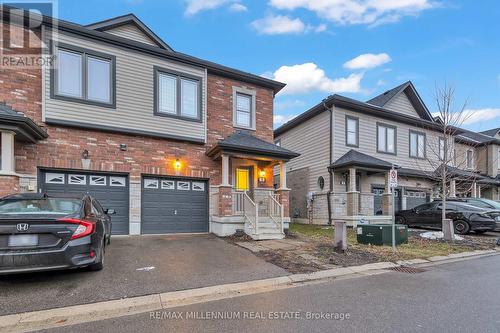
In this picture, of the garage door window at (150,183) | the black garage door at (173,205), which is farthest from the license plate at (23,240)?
the garage door window at (150,183)

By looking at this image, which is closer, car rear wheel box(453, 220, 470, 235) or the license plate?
the license plate

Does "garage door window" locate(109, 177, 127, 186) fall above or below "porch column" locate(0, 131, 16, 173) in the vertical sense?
below

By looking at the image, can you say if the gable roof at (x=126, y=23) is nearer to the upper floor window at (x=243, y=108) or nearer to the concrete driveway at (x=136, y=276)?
the upper floor window at (x=243, y=108)

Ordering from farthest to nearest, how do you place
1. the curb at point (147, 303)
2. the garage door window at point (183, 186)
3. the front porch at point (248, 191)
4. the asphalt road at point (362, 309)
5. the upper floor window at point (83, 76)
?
the garage door window at point (183, 186) → the front porch at point (248, 191) → the upper floor window at point (83, 76) → the curb at point (147, 303) → the asphalt road at point (362, 309)

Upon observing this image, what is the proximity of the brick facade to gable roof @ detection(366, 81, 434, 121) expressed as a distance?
29.9ft

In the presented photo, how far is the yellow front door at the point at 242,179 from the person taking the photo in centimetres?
1359

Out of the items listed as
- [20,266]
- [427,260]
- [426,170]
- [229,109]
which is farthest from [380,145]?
[20,266]

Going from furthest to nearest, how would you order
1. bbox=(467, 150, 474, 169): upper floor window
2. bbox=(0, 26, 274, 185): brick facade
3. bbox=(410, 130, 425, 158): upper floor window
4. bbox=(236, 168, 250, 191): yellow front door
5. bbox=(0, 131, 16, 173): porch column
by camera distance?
bbox=(467, 150, 474, 169): upper floor window < bbox=(410, 130, 425, 158): upper floor window < bbox=(236, 168, 250, 191): yellow front door < bbox=(0, 26, 274, 185): brick facade < bbox=(0, 131, 16, 173): porch column

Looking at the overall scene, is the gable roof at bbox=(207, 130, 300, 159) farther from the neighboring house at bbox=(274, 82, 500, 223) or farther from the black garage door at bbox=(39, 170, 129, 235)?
the neighboring house at bbox=(274, 82, 500, 223)

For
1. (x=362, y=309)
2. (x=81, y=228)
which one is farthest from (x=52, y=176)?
(x=362, y=309)

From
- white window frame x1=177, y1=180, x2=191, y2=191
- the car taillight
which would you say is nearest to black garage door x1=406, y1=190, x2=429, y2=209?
white window frame x1=177, y1=180, x2=191, y2=191

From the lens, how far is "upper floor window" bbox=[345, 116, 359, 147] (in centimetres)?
1770

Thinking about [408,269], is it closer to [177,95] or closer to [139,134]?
[139,134]

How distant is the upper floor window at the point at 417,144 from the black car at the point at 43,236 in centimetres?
1962
